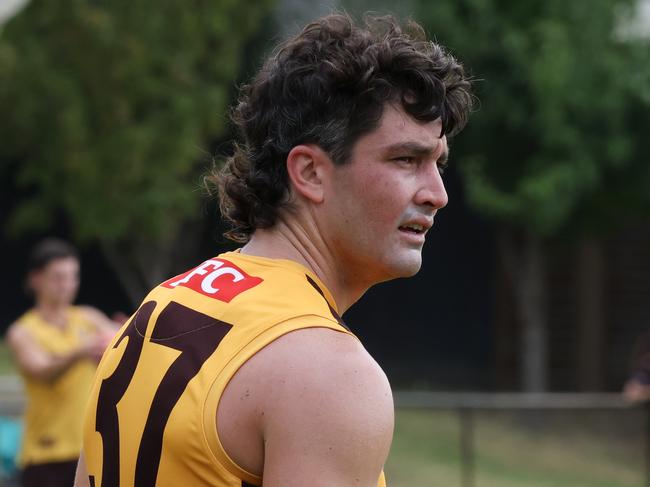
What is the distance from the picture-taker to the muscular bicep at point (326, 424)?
204cm

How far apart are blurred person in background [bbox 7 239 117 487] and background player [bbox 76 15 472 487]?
14.9 feet

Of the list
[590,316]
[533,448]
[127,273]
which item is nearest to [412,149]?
[533,448]

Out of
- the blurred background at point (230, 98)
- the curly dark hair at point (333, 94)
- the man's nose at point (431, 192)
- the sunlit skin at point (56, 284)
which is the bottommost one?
the man's nose at point (431, 192)

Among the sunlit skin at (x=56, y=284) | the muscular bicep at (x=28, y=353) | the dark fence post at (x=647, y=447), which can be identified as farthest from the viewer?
the dark fence post at (x=647, y=447)

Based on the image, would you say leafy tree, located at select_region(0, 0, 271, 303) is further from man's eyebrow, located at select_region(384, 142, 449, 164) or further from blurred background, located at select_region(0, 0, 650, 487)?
man's eyebrow, located at select_region(384, 142, 449, 164)

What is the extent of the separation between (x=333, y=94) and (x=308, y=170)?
Answer: 0.16 metres

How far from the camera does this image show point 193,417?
7.02 feet

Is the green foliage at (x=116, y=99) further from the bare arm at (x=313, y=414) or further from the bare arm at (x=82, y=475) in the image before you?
the bare arm at (x=313, y=414)

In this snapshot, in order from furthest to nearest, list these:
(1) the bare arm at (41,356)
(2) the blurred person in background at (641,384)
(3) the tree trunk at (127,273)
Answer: (3) the tree trunk at (127,273), (2) the blurred person in background at (641,384), (1) the bare arm at (41,356)

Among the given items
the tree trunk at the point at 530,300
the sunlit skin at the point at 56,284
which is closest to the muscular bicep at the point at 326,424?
the sunlit skin at the point at 56,284

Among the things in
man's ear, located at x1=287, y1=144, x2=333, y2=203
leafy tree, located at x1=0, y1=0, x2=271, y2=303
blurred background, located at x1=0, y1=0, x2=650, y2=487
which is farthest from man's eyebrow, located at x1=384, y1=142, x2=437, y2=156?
leafy tree, located at x1=0, y1=0, x2=271, y2=303

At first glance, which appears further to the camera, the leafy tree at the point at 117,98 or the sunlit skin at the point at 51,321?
the leafy tree at the point at 117,98

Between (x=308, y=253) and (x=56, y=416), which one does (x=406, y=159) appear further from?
(x=56, y=416)

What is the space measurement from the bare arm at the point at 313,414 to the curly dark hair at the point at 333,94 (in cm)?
46
